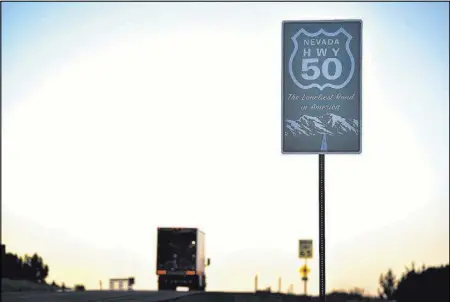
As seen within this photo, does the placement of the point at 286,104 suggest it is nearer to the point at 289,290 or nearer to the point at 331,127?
the point at 331,127

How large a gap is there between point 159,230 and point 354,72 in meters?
39.2

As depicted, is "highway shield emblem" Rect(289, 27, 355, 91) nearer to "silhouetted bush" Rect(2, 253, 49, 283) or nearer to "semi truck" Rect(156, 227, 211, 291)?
"semi truck" Rect(156, 227, 211, 291)

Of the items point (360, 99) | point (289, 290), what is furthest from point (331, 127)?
point (289, 290)

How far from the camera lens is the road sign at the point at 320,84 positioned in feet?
63.2

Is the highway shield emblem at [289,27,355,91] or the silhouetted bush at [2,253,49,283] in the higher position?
the highway shield emblem at [289,27,355,91]

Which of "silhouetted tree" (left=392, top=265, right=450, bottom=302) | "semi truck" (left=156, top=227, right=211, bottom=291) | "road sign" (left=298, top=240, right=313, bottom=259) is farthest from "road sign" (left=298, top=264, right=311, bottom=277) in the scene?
"silhouetted tree" (left=392, top=265, right=450, bottom=302)

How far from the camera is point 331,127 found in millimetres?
19375

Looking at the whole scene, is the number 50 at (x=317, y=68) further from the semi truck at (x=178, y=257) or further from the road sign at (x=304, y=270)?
the semi truck at (x=178, y=257)

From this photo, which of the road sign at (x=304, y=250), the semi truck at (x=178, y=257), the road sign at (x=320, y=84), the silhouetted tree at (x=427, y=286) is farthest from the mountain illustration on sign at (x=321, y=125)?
the silhouetted tree at (x=427, y=286)

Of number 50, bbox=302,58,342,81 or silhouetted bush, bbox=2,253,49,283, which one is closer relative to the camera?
number 50, bbox=302,58,342,81

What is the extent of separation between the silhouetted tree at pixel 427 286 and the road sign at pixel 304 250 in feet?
119

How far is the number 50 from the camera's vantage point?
1928 centimetres

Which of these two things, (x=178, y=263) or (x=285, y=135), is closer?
(x=285, y=135)

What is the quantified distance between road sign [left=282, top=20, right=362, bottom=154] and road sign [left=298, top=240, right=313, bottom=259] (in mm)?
26248
